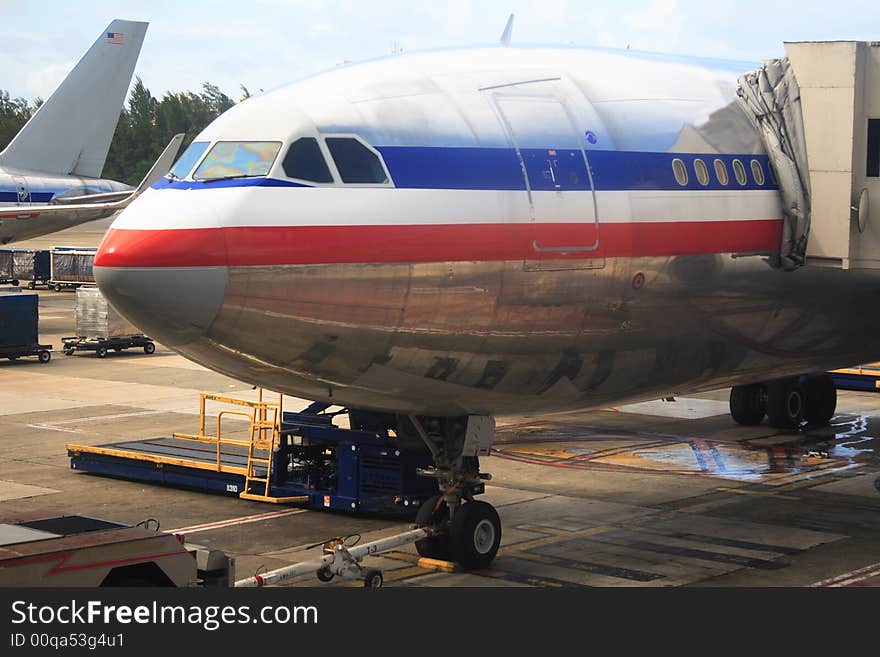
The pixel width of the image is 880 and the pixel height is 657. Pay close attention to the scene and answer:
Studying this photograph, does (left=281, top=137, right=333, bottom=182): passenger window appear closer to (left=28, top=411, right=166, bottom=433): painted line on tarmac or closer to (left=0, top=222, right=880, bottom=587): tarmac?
(left=0, top=222, right=880, bottom=587): tarmac

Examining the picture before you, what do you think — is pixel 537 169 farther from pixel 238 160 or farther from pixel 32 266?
pixel 32 266

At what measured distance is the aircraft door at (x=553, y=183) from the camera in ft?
45.5

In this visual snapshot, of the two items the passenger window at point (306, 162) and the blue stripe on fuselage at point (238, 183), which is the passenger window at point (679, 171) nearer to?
the passenger window at point (306, 162)

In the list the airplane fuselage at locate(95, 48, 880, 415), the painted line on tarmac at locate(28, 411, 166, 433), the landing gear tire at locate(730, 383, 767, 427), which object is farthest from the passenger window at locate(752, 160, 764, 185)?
the painted line on tarmac at locate(28, 411, 166, 433)

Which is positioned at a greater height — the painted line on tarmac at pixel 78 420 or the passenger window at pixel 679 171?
the passenger window at pixel 679 171

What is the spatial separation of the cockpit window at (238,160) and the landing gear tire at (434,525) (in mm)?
5088

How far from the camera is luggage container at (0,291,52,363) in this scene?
37.9m

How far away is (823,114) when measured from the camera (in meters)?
17.0

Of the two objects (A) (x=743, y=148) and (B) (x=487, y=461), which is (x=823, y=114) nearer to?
(A) (x=743, y=148)

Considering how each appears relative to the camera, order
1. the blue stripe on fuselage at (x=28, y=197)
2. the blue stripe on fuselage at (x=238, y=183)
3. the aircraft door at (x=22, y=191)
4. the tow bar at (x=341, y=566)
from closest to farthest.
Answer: the blue stripe on fuselage at (x=238, y=183) → the tow bar at (x=341, y=566) → the blue stripe on fuselage at (x=28, y=197) → the aircraft door at (x=22, y=191)

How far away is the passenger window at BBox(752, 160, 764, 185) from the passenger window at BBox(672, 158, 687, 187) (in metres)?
1.42

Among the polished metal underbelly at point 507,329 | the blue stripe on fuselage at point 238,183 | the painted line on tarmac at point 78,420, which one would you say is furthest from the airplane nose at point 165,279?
the painted line on tarmac at point 78,420

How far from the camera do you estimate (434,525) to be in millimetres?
16188

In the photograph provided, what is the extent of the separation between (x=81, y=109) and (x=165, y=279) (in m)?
46.5
